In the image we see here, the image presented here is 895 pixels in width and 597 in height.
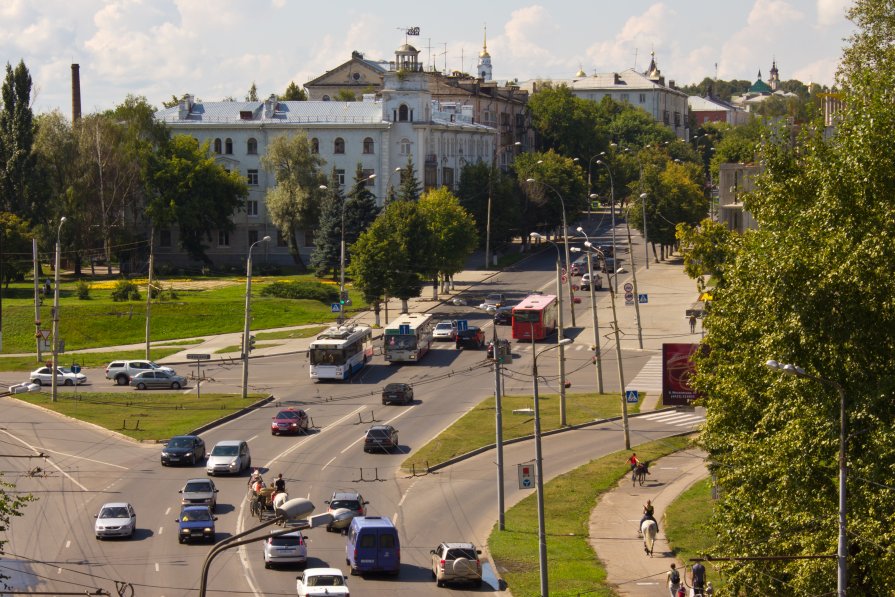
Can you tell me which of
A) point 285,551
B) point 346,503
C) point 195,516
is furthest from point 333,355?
point 285,551

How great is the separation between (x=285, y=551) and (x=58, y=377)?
3571 cm

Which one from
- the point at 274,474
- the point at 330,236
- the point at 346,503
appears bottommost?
the point at 274,474

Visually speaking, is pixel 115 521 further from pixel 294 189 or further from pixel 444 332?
pixel 294 189

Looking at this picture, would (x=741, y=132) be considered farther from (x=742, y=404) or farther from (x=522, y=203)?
(x=742, y=404)

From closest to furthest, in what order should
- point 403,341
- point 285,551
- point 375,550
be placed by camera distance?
1. point 375,550
2. point 285,551
3. point 403,341

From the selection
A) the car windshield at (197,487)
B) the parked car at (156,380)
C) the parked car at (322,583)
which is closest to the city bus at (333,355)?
the parked car at (156,380)

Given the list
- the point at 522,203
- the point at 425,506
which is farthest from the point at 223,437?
the point at 522,203

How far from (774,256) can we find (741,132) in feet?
504

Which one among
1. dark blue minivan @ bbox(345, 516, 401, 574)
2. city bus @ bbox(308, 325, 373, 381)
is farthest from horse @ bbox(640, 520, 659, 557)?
city bus @ bbox(308, 325, 373, 381)

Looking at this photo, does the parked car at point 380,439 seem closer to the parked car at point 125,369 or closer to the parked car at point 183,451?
the parked car at point 183,451

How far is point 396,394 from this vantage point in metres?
63.1

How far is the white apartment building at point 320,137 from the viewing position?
120375 millimetres

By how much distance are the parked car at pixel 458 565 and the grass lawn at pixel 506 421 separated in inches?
563

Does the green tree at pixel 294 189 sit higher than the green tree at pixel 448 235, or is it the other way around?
the green tree at pixel 294 189
